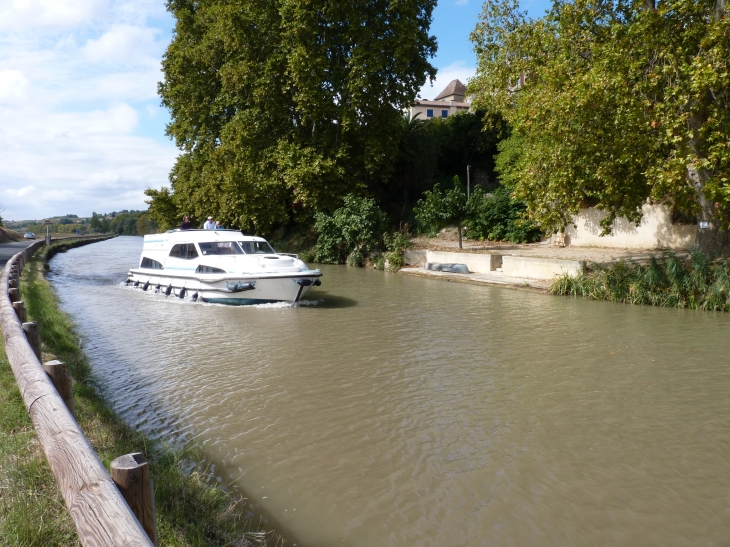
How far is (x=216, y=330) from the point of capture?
12.5 m

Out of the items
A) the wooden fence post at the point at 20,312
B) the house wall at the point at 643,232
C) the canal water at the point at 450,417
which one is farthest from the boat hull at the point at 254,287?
the house wall at the point at 643,232

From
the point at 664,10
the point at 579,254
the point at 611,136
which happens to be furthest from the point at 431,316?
the point at 579,254

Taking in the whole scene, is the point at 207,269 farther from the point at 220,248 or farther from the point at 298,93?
the point at 298,93

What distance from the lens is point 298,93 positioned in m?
29.0

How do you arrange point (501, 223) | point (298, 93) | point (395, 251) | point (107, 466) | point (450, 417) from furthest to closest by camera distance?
1. point (501, 223)
2. point (298, 93)
3. point (395, 251)
4. point (450, 417)
5. point (107, 466)

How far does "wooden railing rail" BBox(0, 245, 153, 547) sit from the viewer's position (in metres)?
2.56

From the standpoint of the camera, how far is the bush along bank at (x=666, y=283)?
47.5 ft

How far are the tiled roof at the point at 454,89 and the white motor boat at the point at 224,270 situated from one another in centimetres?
6652

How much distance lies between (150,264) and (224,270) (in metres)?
4.98

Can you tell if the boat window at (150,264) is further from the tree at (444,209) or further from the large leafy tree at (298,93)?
the tree at (444,209)

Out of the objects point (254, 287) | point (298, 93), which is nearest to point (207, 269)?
point (254, 287)

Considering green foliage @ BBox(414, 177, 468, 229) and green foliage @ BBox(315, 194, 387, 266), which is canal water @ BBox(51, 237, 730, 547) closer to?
green foliage @ BBox(414, 177, 468, 229)

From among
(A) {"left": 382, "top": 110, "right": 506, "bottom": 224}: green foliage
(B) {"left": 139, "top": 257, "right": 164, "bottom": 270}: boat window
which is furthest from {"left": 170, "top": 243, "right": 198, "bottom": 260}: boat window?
(A) {"left": 382, "top": 110, "right": 506, "bottom": 224}: green foliage

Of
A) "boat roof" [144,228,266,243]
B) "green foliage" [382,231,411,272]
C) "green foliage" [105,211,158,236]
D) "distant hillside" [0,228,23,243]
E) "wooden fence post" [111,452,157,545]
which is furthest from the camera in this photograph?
"green foliage" [105,211,158,236]
